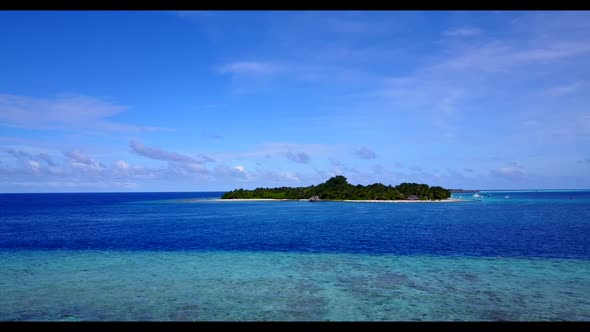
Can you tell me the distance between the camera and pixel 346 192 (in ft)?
375

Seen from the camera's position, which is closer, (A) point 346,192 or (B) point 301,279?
(B) point 301,279

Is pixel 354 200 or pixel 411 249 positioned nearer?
pixel 411 249

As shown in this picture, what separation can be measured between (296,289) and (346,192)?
331 feet

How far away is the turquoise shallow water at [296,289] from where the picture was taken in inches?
469

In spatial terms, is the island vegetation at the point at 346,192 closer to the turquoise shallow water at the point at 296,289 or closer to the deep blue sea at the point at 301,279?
the deep blue sea at the point at 301,279

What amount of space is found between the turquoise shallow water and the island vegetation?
8673 cm

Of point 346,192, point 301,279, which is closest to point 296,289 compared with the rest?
point 301,279

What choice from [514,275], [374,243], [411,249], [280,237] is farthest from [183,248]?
[514,275]

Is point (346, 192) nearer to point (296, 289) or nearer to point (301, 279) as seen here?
point (301, 279)

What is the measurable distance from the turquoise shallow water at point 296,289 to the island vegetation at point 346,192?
285 ft

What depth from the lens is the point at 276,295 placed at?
45.5 feet

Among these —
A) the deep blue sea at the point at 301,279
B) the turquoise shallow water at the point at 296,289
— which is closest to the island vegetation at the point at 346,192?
the deep blue sea at the point at 301,279
